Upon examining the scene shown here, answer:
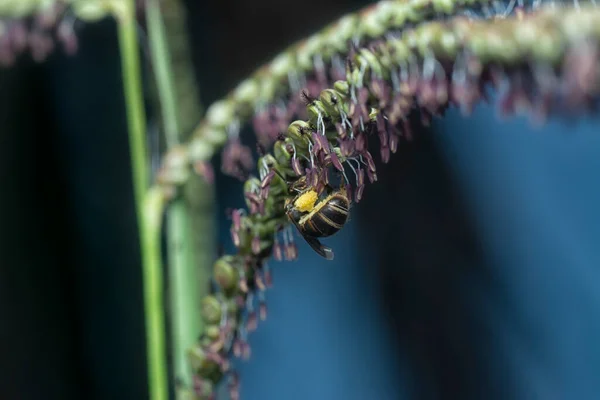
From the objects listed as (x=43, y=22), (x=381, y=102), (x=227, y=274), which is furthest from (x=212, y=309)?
(x=43, y=22)

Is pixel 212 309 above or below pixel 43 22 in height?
below

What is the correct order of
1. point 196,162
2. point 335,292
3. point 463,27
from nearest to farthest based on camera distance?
1. point 463,27
2. point 196,162
3. point 335,292

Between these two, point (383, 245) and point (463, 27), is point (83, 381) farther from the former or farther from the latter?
point (463, 27)

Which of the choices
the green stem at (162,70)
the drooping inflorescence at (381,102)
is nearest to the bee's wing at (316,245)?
the drooping inflorescence at (381,102)

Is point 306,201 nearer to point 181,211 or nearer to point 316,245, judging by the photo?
point 316,245

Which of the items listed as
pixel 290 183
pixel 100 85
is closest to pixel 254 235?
pixel 290 183

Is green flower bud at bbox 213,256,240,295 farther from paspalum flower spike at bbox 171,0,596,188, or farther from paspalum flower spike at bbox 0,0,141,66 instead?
paspalum flower spike at bbox 0,0,141,66
